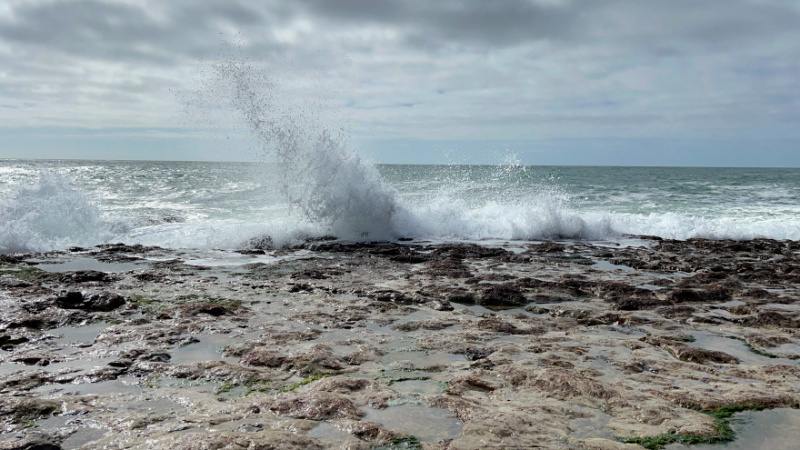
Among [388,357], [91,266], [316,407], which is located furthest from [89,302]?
[316,407]

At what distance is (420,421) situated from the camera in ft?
10.8

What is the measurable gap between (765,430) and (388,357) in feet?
9.50

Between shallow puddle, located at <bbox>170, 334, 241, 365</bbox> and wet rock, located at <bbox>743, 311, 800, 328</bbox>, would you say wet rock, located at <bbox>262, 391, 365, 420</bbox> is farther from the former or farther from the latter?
wet rock, located at <bbox>743, 311, 800, 328</bbox>

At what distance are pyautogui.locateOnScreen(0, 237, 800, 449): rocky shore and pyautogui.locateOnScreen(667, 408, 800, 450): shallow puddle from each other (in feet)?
0.24

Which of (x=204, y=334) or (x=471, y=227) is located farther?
(x=471, y=227)

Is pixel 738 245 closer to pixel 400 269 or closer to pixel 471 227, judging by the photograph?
pixel 471 227

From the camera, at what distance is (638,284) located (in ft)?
26.9

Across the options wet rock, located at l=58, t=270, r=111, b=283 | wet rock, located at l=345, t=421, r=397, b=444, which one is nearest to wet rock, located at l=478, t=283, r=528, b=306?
wet rock, located at l=345, t=421, r=397, b=444

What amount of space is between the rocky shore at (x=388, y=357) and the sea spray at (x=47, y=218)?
11.5 feet

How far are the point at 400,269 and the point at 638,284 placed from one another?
4216 millimetres

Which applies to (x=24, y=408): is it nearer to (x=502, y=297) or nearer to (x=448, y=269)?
(x=502, y=297)

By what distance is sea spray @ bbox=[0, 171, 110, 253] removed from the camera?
38.5 ft

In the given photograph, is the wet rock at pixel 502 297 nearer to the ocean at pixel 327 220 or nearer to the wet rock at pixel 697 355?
the wet rock at pixel 697 355

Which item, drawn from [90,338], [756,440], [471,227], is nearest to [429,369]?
[756,440]
